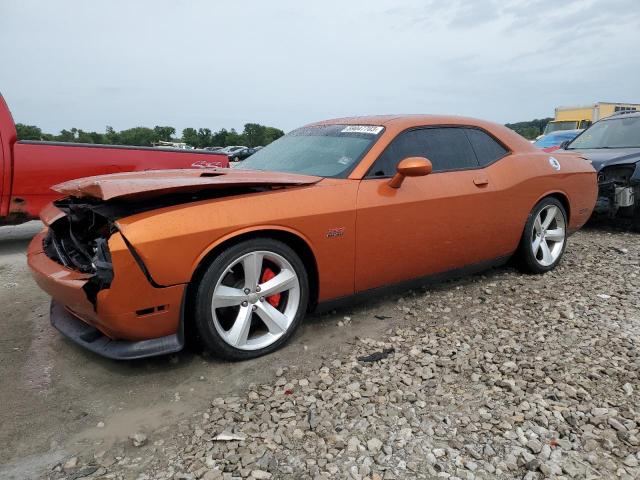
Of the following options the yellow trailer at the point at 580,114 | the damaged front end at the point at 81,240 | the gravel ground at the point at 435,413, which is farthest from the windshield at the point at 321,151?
the yellow trailer at the point at 580,114

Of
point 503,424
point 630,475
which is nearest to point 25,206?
point 503,424

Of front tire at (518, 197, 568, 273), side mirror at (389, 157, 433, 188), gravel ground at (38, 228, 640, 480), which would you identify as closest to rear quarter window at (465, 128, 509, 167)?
front tire at (518, 197, 568, 273)

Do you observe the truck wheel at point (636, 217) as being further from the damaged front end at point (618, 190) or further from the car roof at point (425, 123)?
the car roof at point (425, 123)

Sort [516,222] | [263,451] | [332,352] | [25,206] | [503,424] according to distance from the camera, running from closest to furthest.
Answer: [263,451]
[503,424]
[332,352]
[516,222]
[25,206]

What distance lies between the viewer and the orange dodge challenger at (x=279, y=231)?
2377 mm

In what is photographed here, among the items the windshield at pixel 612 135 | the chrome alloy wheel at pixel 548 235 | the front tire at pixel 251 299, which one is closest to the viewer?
the front tire at pixel 251 299

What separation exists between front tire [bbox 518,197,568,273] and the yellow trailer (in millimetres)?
16811

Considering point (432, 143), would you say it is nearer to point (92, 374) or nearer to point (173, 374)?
point (173, 374)

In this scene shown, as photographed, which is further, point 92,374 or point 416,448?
point 92,374

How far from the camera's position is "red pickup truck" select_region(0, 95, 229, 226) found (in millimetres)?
5215

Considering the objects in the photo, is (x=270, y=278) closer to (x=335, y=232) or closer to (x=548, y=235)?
(x=335, y=232)

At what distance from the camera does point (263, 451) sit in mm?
1972

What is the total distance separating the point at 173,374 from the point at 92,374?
17.3 inches

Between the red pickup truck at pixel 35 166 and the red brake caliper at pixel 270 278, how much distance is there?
357cm
